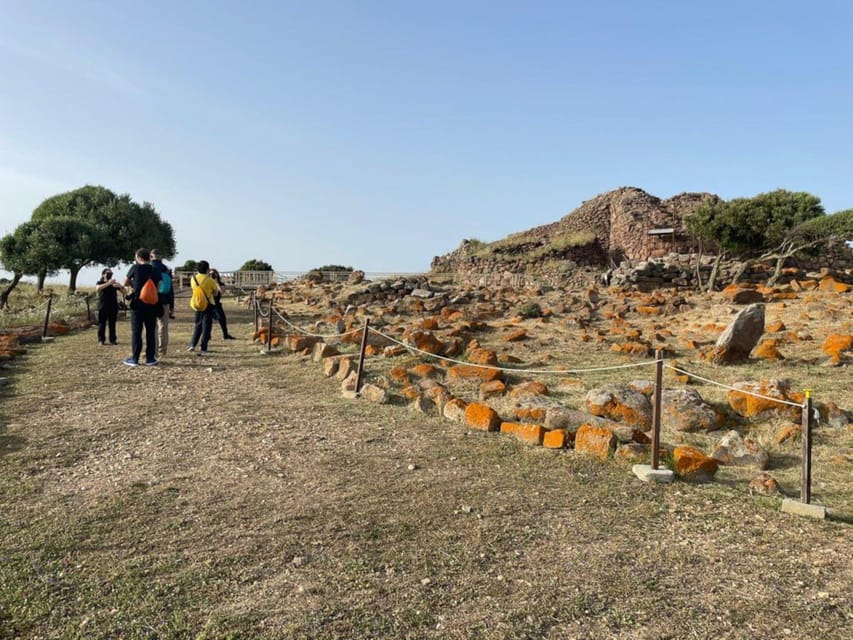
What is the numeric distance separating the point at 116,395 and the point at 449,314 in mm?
8637

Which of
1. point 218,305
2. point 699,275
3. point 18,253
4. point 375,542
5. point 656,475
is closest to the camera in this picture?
point 375,542

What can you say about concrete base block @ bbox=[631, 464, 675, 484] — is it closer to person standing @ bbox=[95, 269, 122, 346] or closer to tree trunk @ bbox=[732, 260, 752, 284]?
person standing @ bbox=[95, 269, 122, 346]

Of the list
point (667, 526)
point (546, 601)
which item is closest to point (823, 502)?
point (667, 526)

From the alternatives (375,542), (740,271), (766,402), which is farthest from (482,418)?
(740,271)

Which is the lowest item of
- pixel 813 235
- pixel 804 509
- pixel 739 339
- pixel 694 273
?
pixel 804 509

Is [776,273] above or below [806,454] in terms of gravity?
above

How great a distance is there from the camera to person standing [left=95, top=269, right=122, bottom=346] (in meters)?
11.3

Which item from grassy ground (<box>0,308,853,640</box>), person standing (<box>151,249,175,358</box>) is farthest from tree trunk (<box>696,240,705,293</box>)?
person standing (<box>151,249,175,358</box>)

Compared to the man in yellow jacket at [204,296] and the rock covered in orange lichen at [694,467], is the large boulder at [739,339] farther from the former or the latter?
the man in yellow jacket at [204,296]

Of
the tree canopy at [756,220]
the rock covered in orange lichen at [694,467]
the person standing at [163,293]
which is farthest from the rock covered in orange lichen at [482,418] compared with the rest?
the tree canopy at [756,220]

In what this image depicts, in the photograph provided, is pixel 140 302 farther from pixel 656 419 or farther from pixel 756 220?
pixel 756 220

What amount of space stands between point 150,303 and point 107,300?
312cm

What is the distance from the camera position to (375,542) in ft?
12.9

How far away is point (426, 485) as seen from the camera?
4.93 metres
